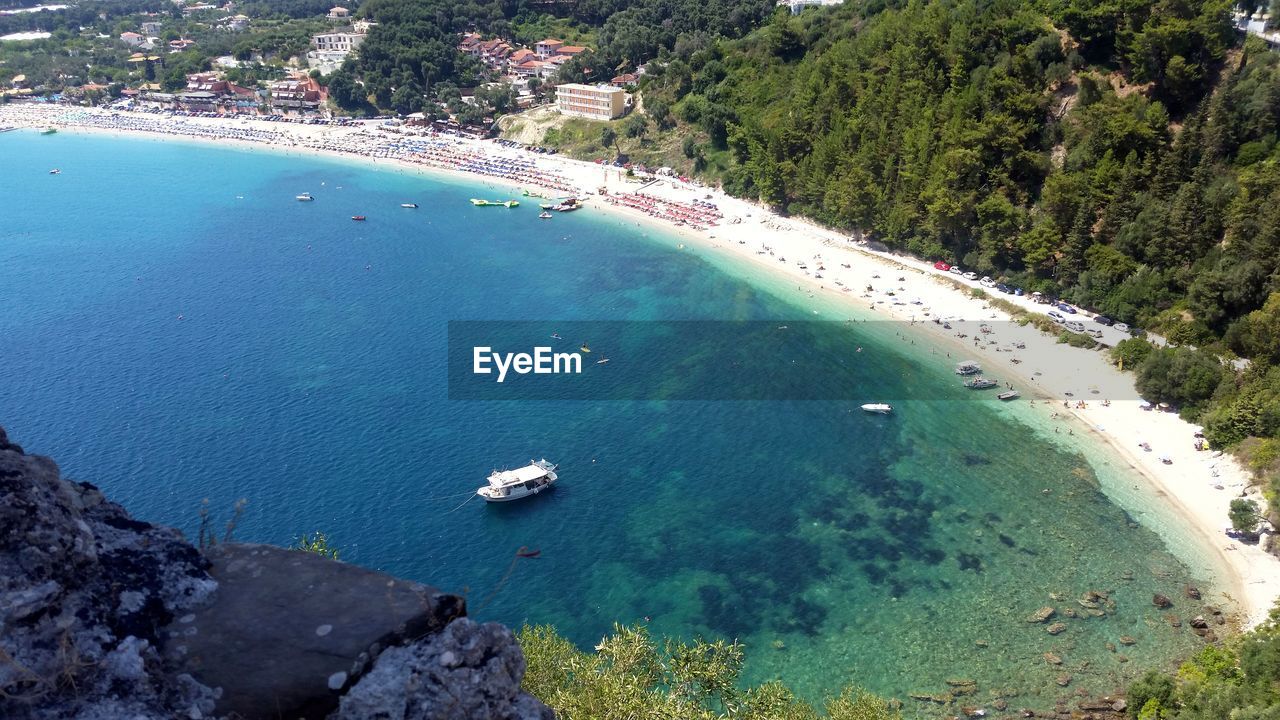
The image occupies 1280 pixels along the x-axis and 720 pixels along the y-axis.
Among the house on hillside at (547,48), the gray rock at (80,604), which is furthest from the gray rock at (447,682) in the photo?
the house on hillside at (547,48)

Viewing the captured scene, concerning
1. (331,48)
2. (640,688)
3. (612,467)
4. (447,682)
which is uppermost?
(447,682)

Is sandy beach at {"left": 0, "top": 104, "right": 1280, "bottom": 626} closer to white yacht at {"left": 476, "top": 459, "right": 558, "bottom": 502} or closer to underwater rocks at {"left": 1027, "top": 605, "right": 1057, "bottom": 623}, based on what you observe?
underwater rocks at {"left": 1027, "top": 605, "right": 1057, "bottom": 623}

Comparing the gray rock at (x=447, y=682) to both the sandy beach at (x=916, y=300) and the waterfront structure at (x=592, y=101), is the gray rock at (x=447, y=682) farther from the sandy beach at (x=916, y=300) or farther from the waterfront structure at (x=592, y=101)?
the waterfront structure at (x=592, y=101)

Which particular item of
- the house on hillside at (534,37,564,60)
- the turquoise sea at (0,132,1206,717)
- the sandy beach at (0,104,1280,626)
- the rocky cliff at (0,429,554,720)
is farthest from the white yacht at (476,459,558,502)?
the house on hillside at (534,37,564,60)

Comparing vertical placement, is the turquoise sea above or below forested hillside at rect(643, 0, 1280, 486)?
below

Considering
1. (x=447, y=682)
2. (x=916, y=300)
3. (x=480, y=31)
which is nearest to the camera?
(x=447, y=682)

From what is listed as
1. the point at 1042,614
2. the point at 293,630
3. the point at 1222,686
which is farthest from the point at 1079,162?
the point at 293,630

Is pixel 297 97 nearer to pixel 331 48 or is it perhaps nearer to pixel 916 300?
pixel 331 48
